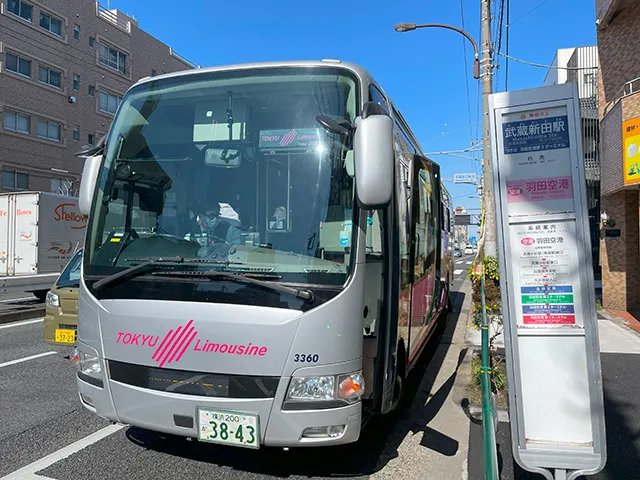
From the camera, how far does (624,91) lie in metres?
10.8

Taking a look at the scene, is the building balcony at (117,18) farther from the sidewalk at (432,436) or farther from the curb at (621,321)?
the sidewalk at (432,436)

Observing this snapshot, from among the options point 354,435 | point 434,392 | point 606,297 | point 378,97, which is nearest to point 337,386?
point 354,435

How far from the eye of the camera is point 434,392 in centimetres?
556

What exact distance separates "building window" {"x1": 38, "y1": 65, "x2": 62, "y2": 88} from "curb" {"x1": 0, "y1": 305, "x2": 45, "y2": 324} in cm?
2243

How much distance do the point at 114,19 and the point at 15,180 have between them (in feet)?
48.7

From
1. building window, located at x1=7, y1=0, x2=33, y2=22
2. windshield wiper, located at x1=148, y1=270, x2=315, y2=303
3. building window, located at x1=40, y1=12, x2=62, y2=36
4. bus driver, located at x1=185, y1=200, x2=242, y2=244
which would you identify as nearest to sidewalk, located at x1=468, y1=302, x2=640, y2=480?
windshield wiper, located at x1=148, y1=270, x2=315, y2=303

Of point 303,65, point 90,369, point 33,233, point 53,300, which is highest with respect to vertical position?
point 303,65

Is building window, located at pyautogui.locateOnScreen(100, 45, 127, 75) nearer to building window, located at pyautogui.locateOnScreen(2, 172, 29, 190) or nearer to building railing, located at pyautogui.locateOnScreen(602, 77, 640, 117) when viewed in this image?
building window, located at pyautogui.locateOnScreen(2, 172, 29, 190)

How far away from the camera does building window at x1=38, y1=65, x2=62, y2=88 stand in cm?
2764

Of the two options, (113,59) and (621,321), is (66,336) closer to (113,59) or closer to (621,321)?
(621,321)

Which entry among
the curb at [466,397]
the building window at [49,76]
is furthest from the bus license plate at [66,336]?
the building window at [49,76]

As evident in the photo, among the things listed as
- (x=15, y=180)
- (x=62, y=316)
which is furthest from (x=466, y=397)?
(x=15, y=180)

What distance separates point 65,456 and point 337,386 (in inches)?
94.0

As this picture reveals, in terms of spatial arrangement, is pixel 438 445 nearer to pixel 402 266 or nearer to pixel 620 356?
pixel 402 266
